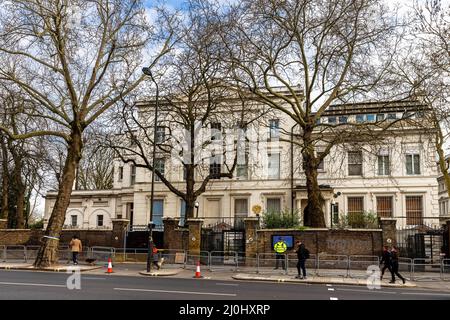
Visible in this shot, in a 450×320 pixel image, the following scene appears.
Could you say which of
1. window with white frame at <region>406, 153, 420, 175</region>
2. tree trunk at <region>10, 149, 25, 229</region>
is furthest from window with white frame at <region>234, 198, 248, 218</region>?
tree trunk at <region>10, 149, 25, 229</region>

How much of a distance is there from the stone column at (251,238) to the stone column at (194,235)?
124 inches

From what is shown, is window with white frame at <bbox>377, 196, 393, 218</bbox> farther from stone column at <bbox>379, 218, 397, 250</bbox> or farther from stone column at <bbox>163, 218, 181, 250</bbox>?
stone column at <bbox>163, 218, 181, 250</bbox>

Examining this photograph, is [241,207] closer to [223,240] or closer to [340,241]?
[223,240]

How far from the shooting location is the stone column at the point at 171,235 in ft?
97.2

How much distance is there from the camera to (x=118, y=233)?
33.2 meters

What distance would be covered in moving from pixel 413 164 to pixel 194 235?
21575 mm

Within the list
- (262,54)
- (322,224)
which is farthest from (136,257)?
(262,54)

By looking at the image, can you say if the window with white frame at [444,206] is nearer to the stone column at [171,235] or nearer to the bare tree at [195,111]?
the bare tree at [195,111]

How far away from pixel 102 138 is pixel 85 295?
71.2 ft

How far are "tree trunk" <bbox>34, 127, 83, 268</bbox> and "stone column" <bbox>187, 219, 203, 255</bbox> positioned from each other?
25.3 ft

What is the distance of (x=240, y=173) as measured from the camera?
42.5 meters

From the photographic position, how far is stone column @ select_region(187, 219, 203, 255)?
93.9 feet

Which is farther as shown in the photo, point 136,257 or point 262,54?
point 136,257
